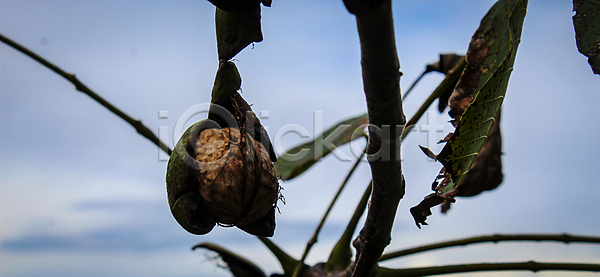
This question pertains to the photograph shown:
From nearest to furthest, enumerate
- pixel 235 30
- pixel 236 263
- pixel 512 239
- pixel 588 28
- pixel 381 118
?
pixel 381 118
pixel 235 30
pixel 588 28
pixel 512 239
pixel 236 263

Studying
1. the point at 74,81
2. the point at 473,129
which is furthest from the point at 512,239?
the point at 74,81

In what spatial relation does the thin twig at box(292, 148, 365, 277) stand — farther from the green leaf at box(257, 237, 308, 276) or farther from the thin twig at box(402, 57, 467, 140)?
the thin twig at box(402, 57, 467, 140)

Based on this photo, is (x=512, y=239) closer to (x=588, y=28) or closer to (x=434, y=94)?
(x=434, y=94)

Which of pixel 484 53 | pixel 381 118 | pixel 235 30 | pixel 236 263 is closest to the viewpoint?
pixel 381 118

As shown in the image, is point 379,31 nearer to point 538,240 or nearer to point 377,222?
point 377,222

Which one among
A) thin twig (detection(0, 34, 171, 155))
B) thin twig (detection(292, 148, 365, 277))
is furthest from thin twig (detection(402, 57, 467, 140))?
thin twig (detection(0, 34, 171, 155))

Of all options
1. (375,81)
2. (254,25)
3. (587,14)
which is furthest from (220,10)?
(587,14)
